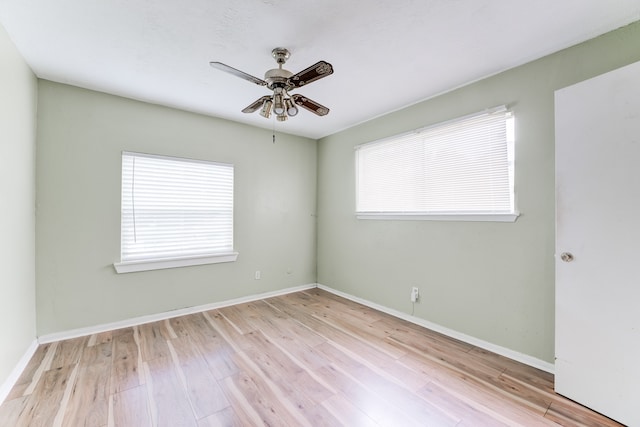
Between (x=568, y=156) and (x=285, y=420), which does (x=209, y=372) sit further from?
(x=568, y=156)

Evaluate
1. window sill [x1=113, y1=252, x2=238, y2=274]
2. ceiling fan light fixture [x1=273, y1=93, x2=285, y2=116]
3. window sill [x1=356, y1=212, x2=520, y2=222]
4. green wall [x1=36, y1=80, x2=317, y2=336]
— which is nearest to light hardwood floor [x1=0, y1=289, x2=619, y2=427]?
green wall [x1=36, y1=80, x2=317, y2=336]

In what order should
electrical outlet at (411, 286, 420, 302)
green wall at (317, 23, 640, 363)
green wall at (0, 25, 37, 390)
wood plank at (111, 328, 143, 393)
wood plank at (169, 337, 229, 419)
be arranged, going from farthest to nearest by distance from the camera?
1. electrical outlet at (411, 286, 420, 302)
2. green wall at (317, 23, 640, 363)
3. wood plank at (111, 328, 143, 393)
4. green wall at (0, 25, 37, 390)
5. wood plank at (169, 337, 229, 419)

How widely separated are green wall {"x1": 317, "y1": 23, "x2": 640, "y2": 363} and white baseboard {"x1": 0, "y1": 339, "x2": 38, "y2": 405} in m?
3.26

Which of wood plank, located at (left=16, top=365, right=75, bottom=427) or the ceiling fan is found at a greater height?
the ceiling fan

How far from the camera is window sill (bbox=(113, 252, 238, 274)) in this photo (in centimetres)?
282

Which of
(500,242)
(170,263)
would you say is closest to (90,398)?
(170,263)

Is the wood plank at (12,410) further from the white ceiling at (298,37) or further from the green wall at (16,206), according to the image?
the white ceiling at (298,37)

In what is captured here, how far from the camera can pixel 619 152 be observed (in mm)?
1594

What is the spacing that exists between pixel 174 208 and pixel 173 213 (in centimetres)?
6

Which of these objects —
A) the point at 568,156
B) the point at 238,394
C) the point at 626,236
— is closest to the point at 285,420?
the point at 238,394

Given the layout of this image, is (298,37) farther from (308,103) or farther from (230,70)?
(230,70)

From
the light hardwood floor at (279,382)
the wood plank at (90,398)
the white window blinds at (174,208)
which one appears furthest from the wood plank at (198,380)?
the white window blinds at (174,208)

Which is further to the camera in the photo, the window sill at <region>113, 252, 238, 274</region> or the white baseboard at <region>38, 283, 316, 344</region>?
the window sill at <region>113, 252, 238, 274</region>

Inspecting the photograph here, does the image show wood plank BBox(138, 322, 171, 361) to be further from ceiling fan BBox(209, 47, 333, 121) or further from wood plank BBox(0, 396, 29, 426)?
ceiling fan BBox(209, 47, 333, 121)
